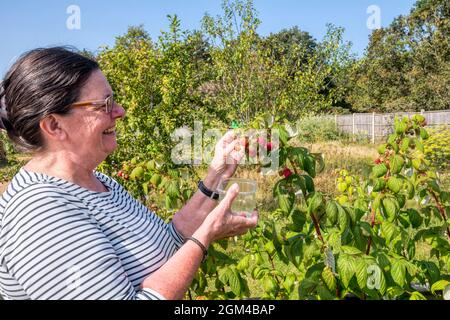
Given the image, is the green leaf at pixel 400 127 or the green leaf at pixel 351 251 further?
the green leaf at pixel 400 127

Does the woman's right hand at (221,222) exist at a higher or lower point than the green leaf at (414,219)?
higher

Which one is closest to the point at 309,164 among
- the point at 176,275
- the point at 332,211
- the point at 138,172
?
the point at 332,211

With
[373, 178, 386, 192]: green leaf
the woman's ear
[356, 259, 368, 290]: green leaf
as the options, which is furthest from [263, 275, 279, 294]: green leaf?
the woman's ear

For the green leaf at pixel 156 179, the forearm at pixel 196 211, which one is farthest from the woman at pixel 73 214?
the green leaf at pixel 156 179

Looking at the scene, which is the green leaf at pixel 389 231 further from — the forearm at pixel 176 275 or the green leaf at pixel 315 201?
the forearm at pixel 176 275

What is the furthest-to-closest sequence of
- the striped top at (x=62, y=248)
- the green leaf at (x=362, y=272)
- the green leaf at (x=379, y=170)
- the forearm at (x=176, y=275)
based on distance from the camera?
the green leaf at (x=379, y=170), the green leaf at (x=362, y=272), the forearm at (x=176, y=275), the striped top at (x=62, y=248)

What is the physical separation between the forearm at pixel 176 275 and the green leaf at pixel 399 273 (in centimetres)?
80

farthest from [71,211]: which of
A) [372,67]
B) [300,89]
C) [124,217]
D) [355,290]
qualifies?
[372,67]

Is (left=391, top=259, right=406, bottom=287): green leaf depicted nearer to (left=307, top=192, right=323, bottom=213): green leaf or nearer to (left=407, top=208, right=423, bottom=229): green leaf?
(left=307, top=192, right=323, bottom=213): green leaf

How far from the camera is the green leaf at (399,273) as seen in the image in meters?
1.62

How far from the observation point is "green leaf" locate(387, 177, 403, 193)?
1.89 metres

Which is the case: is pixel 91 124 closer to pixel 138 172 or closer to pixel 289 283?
pixel 138 172

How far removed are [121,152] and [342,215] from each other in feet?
13.9

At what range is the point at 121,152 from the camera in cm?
552
